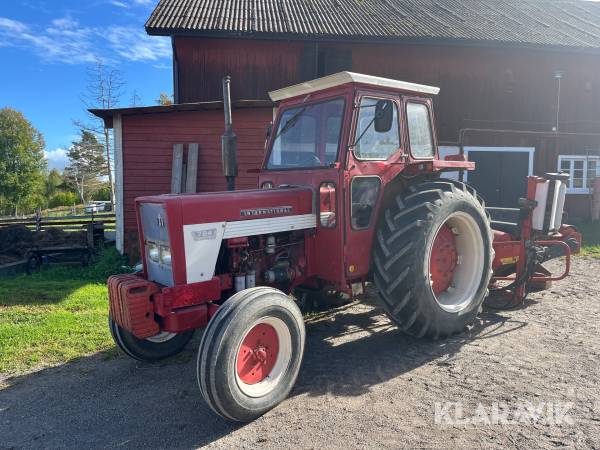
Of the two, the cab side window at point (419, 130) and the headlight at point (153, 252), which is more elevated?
the cab side window at point (419, 130)

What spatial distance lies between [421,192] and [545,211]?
2.07m

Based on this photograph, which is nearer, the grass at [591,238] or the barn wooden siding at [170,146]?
the barn wooden siding at [170,146]

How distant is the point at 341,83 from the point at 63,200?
4246 cm

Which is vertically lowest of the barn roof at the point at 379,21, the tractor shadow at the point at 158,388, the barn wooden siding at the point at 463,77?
the tractor shadow at the point at 158,388

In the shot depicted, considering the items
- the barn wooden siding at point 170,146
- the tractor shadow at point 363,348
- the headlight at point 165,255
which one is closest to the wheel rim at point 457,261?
the tractor shadow at point 363,348

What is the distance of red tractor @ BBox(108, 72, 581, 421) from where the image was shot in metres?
3.20

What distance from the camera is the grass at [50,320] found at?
4410 millimetres

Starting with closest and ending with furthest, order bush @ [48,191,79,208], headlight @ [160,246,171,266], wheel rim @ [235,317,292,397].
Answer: wheel rim @ [235,317,292,397]
headlight @ [160,246,171,266]
bush @ [48,191,79,208]

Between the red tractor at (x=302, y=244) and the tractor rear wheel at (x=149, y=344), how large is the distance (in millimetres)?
12

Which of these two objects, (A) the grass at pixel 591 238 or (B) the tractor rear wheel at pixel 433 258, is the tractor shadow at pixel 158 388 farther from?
(A) the grass at pixel 591 238

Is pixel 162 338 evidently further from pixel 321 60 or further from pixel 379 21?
pixel 379 21

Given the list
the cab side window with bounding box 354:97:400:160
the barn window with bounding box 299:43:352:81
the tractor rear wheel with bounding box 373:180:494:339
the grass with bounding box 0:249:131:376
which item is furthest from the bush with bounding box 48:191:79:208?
the tractor rear wheel with bounding box 373:180:494:339

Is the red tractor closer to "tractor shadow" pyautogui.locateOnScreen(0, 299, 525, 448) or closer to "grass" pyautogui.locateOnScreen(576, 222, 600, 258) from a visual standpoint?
"tractor shadow" pyautogui.locateOnScreen(0, 299, 525, 448)

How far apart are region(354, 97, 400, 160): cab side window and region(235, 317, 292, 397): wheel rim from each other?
167 cm
